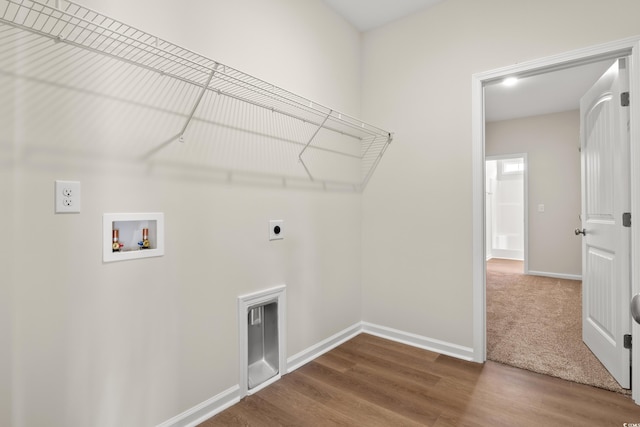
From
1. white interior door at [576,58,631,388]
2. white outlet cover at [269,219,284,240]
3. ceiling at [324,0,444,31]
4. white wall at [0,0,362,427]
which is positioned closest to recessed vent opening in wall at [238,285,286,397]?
white wall at [0,0,362,427]

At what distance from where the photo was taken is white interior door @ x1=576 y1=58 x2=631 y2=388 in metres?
1.86

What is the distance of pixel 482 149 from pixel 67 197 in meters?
2.39

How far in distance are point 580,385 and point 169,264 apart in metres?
2.46

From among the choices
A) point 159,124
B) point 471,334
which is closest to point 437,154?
point 471,334

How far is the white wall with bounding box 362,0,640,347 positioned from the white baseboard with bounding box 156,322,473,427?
61mm

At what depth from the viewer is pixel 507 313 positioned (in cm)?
334

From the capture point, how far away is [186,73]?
5.27 ft

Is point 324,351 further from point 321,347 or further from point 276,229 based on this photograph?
point 276,229

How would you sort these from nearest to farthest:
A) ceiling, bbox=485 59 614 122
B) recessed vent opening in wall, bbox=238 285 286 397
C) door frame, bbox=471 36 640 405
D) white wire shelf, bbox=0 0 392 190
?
white wire shelf, bbox=0 0 392 190 < door frame, bbox=471 36 640 405 < recessed vent opening in wall, bbox=238 285 286 397 < ceiling, bbox=485 59 614 122

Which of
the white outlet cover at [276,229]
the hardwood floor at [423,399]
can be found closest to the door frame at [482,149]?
the hardwood floor at [423,399]

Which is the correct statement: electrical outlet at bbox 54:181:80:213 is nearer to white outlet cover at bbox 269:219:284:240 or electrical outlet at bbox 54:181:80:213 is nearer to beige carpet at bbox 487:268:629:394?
white outlet cover at bbox 269:219:284:240

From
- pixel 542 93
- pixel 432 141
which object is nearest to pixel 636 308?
pixel 432 141

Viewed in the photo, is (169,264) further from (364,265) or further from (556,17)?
(556,17)

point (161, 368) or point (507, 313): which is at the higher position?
point (161, 368)
